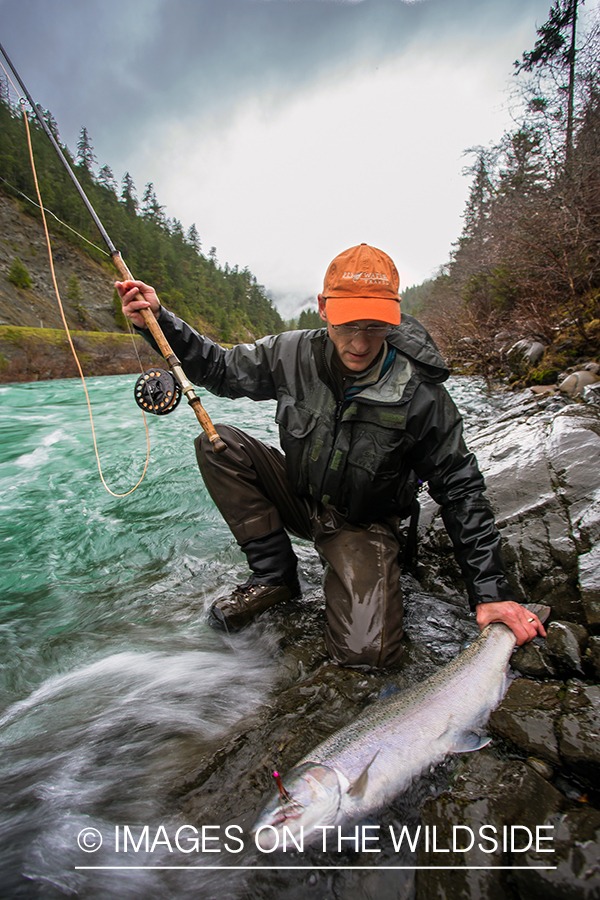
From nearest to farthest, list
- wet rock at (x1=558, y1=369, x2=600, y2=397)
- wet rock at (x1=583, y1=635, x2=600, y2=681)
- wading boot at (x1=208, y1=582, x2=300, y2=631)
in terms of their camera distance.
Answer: wet rock at (x1=583, y1=635, x2=600, y2=681) < wading boot at (x1=208, y1=582, x2=300, y2=631) < wet rock at (x1=558, y1=369, x2=600, y2=397)

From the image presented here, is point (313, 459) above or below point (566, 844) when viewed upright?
above

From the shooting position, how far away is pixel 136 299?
3.18 m

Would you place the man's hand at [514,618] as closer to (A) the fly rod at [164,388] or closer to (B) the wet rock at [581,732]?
(B) the wet rock at [581,732]

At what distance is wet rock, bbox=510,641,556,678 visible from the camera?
2.26 metres

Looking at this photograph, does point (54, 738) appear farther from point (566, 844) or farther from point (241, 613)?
point (566, 844)

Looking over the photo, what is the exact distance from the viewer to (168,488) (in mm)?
6242

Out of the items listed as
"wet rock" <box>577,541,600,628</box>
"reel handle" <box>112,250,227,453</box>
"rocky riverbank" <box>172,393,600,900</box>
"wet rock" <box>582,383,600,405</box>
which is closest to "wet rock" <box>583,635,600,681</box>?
"rocky riverbank" <box>172,393,600,900</box>

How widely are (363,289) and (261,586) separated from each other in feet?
7.75

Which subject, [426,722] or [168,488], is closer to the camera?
[426,722]

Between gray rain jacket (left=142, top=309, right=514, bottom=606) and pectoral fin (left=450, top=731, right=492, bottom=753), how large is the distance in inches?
30.6

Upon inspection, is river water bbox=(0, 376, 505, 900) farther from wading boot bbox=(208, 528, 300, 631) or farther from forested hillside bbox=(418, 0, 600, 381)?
forested hillside bbox=(418, 0, 600, 381)

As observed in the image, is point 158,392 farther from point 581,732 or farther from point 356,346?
point 581,732

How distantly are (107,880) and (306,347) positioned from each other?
3.09 m

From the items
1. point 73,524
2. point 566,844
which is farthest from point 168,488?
point 566,844
